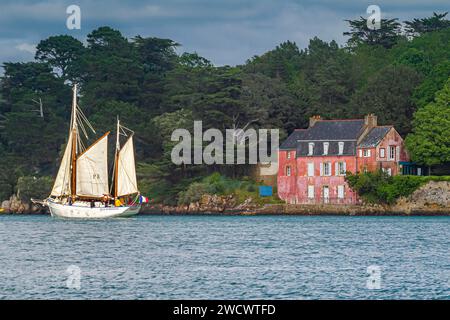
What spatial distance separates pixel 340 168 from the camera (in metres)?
97.8

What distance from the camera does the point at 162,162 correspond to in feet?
→ 344

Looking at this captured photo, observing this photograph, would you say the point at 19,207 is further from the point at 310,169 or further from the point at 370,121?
the point at 370,121

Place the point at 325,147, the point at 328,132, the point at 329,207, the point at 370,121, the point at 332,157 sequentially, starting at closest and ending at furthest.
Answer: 1. the point at 329,207
2. the point at 370,121
3. the point at 332,157
4. the point at 325,147
5. the point at 328,132

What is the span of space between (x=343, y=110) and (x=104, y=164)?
80.1 ft

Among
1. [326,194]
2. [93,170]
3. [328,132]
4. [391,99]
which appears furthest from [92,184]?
[391,99]

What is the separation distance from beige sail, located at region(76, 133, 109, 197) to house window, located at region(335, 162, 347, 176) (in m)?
17.8

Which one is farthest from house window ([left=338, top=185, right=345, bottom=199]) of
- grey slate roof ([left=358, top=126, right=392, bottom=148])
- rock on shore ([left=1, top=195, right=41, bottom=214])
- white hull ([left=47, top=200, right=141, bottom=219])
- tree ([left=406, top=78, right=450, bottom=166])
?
rock on shore ([left=1, top=195, right=41, bottom=214])

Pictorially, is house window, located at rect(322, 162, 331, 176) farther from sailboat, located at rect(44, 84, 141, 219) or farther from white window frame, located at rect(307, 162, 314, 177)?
sailboat, located at rect(44, 84, 141, 219)

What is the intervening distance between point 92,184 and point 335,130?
1927 cm

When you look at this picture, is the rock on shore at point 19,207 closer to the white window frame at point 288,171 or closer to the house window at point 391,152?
the white window frame at point 288,171

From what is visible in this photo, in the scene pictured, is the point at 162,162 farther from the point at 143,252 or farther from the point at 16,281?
the point at 16,281

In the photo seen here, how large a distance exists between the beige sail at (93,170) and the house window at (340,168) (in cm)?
1778

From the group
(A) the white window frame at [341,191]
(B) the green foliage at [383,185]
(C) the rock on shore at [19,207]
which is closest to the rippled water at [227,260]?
(B) the green foliage at [383,185]
